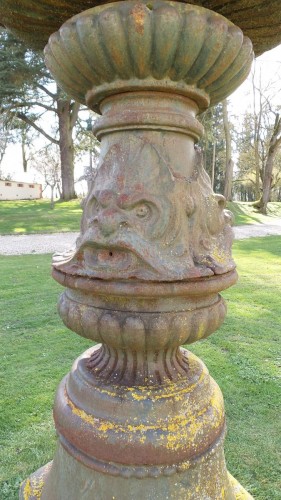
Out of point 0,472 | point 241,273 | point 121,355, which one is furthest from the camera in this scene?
point 241,273

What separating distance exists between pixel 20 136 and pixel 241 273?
19.6m

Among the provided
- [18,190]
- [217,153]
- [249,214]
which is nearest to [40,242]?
[249,214]

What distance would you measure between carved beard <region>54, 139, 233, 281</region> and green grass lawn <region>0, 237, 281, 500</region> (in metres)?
1.49

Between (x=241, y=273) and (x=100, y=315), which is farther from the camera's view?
(x=241, y=273)

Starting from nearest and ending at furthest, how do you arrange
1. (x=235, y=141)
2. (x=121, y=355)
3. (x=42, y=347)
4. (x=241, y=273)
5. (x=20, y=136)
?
(x=121, y=355) < (x=42, y=347) < (x=241, y=273) < (x=20, y=136) < (x=235, y=141)

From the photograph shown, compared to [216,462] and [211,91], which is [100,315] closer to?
[216,462]

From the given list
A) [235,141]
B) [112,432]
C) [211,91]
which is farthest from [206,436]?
[235,141]

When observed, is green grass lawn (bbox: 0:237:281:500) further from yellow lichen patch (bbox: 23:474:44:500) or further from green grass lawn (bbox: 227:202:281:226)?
green grass lawn (bbox: 227:202:281:226)

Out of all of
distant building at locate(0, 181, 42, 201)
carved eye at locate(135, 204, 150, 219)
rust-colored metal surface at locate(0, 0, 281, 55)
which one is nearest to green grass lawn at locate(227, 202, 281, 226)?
rust-colored metal surface at locate(0, 0, 281, 55)

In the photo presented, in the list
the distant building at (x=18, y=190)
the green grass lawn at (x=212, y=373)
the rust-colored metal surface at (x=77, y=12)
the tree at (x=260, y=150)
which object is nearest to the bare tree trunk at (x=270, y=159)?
the tree at (x=260, y=150)

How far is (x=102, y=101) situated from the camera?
1328 millimetres

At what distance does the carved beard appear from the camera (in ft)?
3.64

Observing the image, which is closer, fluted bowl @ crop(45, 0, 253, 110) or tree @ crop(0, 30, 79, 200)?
fluted bowl @ crop(45, 0, 253, 110)

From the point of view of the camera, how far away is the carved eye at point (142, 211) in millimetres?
1157
